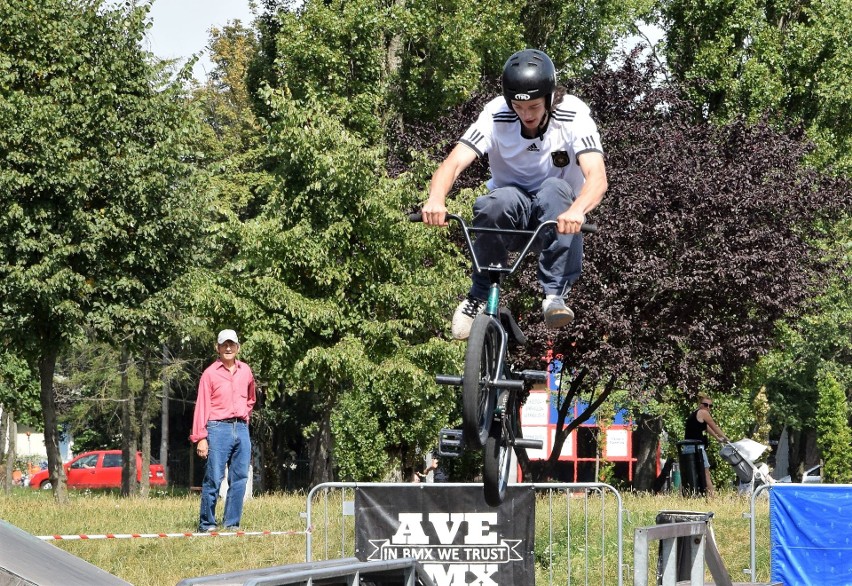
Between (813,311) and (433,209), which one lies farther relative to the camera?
(813,311)

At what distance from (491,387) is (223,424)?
17.3 ft

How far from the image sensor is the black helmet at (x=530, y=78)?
595 cm

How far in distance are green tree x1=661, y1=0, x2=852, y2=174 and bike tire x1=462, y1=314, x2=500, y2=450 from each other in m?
24.3

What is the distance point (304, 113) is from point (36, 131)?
4.40 meters

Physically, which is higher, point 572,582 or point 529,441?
point 529,441


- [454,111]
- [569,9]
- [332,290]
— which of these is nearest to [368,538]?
[332,290]

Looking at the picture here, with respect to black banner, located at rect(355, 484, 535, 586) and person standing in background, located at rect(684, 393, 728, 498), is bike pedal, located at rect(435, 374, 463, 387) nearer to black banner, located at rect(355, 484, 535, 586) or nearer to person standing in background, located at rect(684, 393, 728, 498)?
black banner, located at rect(355, 484, 535, 586)

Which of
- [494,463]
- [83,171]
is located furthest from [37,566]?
[83,171]

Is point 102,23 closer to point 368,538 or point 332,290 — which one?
point 332,290

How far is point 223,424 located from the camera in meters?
10.8

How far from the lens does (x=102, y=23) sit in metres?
19.4

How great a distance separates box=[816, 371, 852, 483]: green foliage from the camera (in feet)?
116

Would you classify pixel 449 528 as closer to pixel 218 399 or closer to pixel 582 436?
pixel 218 399

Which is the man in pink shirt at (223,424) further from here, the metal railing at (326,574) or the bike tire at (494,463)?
the bike tire at (494,463)
